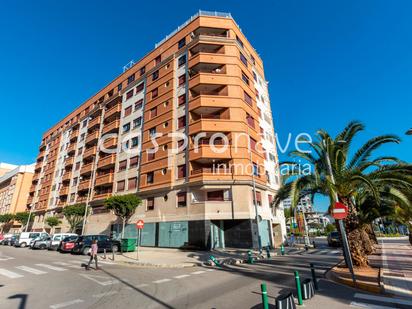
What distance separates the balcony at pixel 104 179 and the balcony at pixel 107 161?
155 cm

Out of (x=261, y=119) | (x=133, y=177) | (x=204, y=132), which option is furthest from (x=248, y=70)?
(x=133, y=177)

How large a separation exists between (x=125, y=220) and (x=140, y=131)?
38.1 ft

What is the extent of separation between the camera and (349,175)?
11820 millimetres

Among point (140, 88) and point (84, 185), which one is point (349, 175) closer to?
point (140, 88)

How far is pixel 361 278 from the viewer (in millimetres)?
9492

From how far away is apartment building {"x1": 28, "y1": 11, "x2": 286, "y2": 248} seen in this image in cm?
2381

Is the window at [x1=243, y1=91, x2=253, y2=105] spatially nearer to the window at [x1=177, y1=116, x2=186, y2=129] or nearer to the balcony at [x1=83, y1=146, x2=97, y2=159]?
the window at [x1=177, y1=116, x2=186, y2=129]

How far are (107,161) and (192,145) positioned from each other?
1649 cm

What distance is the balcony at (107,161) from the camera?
1379 inches

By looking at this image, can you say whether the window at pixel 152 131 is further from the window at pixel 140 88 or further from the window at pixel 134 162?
the window at pixel 140 88

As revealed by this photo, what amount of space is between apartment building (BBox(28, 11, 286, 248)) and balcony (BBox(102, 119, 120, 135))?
217 millimetres

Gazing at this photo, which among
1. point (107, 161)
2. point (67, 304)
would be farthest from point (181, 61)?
point (67, 304)

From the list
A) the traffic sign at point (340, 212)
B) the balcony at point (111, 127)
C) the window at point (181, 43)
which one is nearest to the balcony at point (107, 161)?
the balcony at point (111, 127)

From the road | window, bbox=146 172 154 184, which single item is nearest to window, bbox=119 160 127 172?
window, bbox=146 172 154 184
